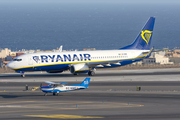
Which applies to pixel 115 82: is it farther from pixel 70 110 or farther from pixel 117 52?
pixel 70 110

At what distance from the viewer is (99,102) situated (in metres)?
39.8

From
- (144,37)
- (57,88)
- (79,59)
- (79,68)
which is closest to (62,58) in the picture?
(79,59)

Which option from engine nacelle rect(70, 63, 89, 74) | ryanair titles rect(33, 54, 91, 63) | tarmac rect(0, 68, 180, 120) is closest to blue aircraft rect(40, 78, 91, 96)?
tarmac rect(0, 68, 180, 120)

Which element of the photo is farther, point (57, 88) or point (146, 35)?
point (146, 35)

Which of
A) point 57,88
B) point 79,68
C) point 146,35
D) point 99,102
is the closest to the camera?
point 99,102

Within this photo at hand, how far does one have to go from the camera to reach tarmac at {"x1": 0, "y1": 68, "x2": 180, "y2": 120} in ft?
108

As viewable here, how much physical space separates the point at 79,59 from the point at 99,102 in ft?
88.8

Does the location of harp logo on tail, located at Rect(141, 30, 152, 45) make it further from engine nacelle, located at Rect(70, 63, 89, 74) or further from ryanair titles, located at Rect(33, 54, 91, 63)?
engine nacelle, located at Rect(70, 63, 89, 74)

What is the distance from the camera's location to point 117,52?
70312 millimetres

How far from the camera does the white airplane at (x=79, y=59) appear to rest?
63.0m

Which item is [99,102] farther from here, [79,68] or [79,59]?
[79,59]

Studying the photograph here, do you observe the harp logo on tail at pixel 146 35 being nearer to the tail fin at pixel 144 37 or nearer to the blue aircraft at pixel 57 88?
the tail fin at pixel 144 37

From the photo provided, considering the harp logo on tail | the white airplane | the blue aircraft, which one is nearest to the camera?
the blue aircraft

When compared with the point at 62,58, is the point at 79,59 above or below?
below
